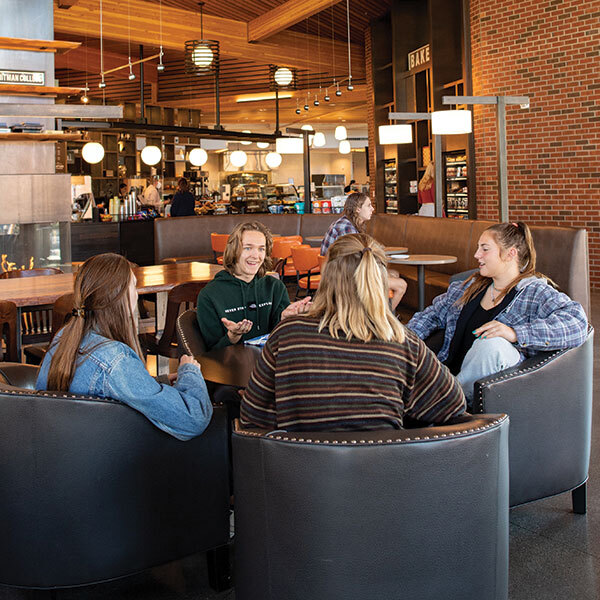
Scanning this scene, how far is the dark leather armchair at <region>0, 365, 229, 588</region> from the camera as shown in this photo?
2.13 metres

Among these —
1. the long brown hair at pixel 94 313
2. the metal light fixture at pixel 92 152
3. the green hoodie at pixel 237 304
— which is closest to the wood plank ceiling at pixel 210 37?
the metal light fixture at pixel 92 152

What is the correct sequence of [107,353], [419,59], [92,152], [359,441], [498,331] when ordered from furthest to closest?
[92,152] < [419,59] < [498,331] < [107,353] < [359,441]

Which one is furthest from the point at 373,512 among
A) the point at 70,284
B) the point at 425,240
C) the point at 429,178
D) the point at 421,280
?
the point at 429,178

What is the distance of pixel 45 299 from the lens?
4.38 meters

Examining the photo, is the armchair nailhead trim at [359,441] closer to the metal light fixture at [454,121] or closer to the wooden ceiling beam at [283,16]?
the metal light fixture at [454,121]

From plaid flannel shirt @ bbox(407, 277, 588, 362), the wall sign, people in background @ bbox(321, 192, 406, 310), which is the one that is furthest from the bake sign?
the wall sign

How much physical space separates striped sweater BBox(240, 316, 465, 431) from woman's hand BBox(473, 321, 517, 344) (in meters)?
1.01

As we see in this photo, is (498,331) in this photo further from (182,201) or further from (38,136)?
(182,201)

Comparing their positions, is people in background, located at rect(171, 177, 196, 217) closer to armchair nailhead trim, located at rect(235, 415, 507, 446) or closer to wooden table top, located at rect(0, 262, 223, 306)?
wooden table top, located at rect(0, 262, 223, 306)

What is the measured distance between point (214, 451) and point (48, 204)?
5.56m

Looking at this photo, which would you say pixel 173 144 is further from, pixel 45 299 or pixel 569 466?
pixel 569 466

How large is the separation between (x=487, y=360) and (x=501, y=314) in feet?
1.24

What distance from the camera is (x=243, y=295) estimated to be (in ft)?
11.6

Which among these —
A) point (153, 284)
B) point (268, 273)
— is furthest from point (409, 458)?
point (153, 284)
